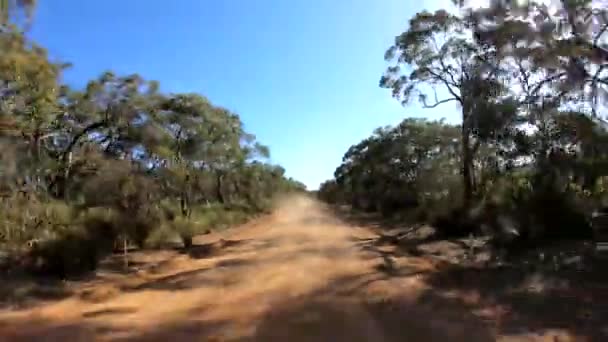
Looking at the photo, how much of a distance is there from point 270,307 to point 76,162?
44.5 feet

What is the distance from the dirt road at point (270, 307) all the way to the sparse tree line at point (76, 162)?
1506mm

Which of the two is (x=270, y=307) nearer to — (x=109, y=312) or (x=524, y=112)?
(x=109, y=312)

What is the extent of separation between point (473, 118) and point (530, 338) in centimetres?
1182

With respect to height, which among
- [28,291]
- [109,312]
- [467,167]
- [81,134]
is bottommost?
[109,312]

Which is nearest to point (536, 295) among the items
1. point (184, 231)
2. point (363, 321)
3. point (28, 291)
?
point (363, 321)

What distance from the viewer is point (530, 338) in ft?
26.3

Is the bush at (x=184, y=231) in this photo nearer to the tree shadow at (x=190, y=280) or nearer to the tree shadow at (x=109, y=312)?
the tree shadow at (x=190, y=280)

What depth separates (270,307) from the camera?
1030 cm

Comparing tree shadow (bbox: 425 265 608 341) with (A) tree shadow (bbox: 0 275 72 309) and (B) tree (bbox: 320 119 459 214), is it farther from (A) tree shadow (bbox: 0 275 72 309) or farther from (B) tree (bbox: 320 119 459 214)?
(B) tree (bbox: 320 119 459 214)

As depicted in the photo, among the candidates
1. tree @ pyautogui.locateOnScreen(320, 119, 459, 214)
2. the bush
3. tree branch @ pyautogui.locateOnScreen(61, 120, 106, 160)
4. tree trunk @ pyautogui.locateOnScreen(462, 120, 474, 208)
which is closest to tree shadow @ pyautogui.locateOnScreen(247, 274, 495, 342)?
the bush

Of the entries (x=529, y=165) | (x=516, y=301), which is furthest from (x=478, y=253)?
(x=516, y=301)

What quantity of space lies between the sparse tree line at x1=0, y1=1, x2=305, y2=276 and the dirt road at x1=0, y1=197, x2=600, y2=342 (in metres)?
1.51

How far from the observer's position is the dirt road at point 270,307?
328 inches

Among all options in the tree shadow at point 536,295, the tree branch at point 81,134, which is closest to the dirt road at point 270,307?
the tree shadow at point 536,295
